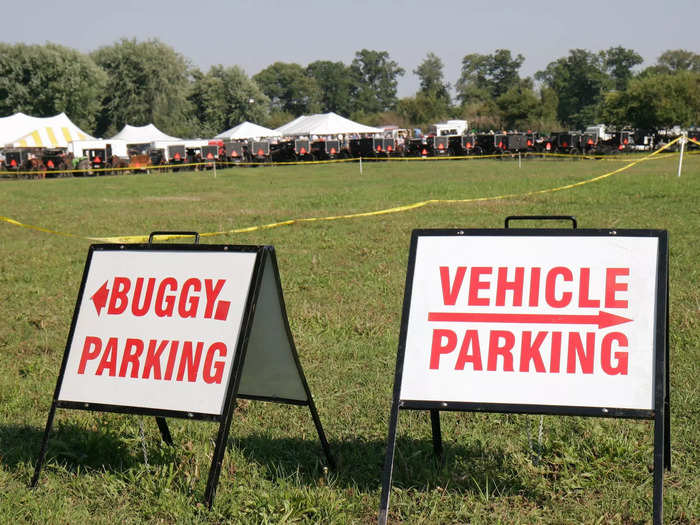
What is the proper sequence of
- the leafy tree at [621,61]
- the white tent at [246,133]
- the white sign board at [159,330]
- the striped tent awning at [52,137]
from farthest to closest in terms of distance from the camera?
the leafy tree at [621,61]
the white tent at [246,133]
the striped tent awning at [52,137]
the white sign board at [159,330]

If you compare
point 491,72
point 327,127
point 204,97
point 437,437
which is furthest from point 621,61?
point 437,437

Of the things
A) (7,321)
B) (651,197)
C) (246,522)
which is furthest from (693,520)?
(651,197)

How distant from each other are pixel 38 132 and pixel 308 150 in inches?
626

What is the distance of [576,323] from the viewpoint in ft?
9.82

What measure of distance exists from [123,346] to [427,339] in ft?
4.41

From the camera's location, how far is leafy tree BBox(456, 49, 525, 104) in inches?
7328

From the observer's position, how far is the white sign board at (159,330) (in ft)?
10.6

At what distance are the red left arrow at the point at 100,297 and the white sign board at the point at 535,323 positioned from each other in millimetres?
1403

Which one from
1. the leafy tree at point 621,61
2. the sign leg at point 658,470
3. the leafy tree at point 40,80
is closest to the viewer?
the sign leg at point 658,470

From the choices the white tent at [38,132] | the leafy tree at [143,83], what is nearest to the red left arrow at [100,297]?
the white tent at [38,132]

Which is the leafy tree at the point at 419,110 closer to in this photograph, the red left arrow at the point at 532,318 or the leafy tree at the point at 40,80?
the leafy tree at the point at 40,80

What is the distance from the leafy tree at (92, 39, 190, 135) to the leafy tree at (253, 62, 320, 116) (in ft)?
289

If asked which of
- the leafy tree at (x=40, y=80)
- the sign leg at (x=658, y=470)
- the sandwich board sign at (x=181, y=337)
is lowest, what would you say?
the sign leg at (x=658, y=470)

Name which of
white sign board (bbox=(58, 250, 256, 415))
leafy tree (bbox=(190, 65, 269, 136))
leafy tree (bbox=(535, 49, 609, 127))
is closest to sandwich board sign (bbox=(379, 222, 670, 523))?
white sign board (bbox=(58, 250, 256, 415))
